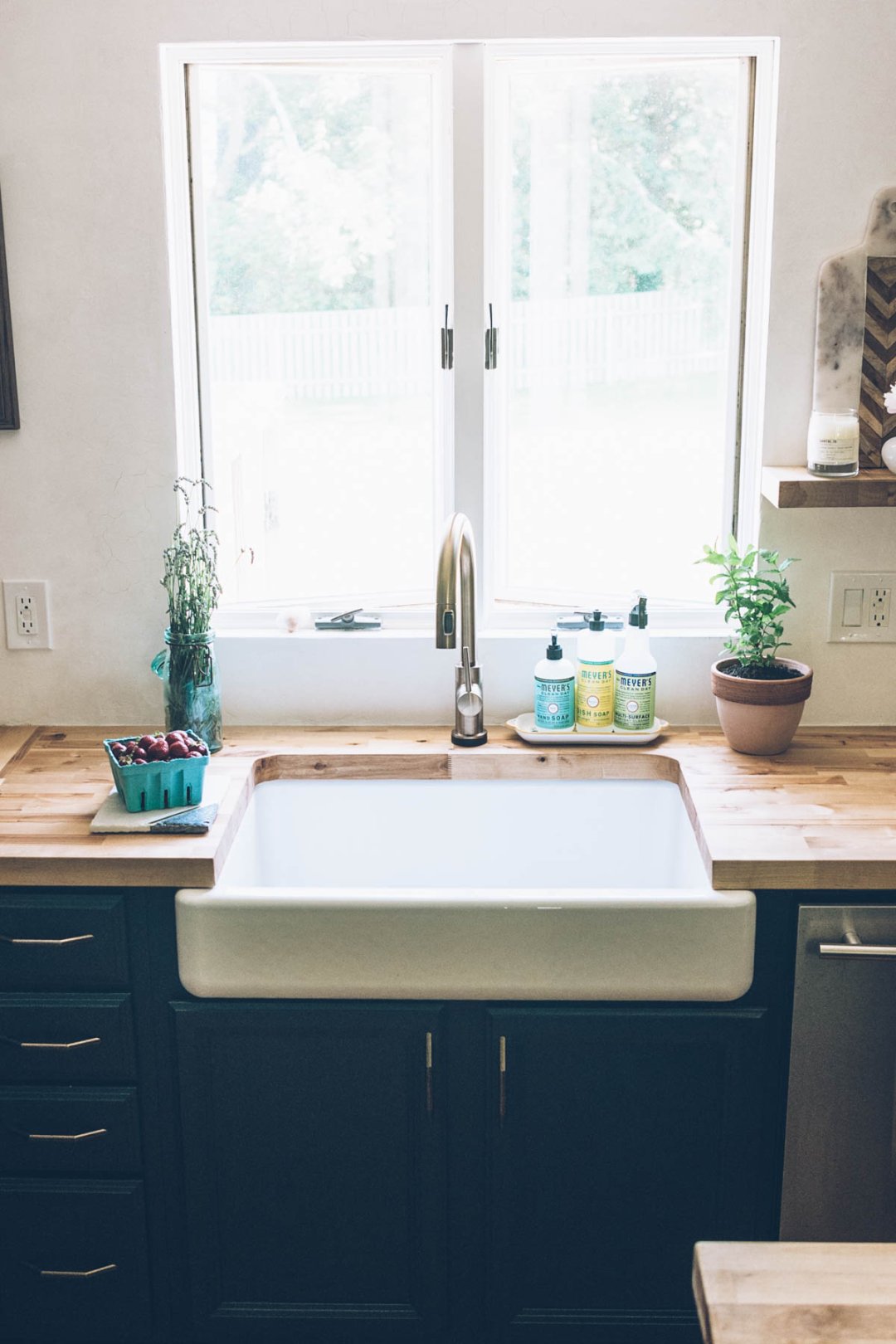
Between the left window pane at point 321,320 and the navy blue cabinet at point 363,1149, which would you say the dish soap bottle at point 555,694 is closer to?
the left window pane at point 321,320

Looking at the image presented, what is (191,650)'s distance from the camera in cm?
221

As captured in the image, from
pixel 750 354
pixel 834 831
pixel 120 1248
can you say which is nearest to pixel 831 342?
pixel 750 354

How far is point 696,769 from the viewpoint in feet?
7.09

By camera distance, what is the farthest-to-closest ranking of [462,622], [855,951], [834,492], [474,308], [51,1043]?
[474,308]
[462,622]
[834,492]
[51,1043]
[855,951]

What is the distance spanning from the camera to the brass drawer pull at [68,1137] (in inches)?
76.6

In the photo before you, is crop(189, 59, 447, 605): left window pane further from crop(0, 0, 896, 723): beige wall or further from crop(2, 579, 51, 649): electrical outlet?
crop(2, 579, 51, 649): electrical outlet

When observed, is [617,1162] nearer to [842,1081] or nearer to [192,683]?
[842,1081]

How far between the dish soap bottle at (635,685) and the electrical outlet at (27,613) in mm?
997

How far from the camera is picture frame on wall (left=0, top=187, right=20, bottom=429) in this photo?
2.23 metres

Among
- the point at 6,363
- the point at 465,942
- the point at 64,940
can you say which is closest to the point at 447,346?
the point at 6,363

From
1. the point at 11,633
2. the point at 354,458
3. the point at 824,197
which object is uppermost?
the point at 824,197

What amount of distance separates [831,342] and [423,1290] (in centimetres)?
159

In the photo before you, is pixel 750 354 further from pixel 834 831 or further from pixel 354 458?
pixel 834 831

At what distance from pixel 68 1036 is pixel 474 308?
1.32 meters
